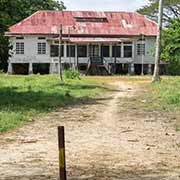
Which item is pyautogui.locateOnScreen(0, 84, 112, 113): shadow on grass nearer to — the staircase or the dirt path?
the dirt path

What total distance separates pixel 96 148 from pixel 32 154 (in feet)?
4.83

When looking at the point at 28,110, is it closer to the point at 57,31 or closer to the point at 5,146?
the point at 5,146

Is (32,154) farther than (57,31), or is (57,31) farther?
(57,31)

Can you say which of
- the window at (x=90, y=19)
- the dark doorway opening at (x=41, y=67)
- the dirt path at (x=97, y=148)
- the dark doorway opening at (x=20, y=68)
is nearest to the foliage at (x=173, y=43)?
the dirt path at (x=97, y=148)

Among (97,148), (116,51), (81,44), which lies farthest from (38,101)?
(116,51)

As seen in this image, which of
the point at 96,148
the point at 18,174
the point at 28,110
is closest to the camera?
the point at 18,174

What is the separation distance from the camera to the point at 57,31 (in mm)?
60562

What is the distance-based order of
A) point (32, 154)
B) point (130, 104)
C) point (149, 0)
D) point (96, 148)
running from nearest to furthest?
1. point (32, 154)
2. point (96, 148)
3. point (130, 104)
4. point (149, 0)

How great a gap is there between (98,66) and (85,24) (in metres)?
5.26

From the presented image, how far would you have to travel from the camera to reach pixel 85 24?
2437 inches

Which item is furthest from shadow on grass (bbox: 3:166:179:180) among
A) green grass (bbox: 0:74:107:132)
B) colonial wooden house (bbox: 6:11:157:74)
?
colonial wooden house (bbox: 6:11:157:74)

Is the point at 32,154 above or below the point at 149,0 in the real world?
below

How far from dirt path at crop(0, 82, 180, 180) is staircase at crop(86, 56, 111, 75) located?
3905 centimetres

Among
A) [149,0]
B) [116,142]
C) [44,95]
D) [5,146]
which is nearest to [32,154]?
[5,146]
